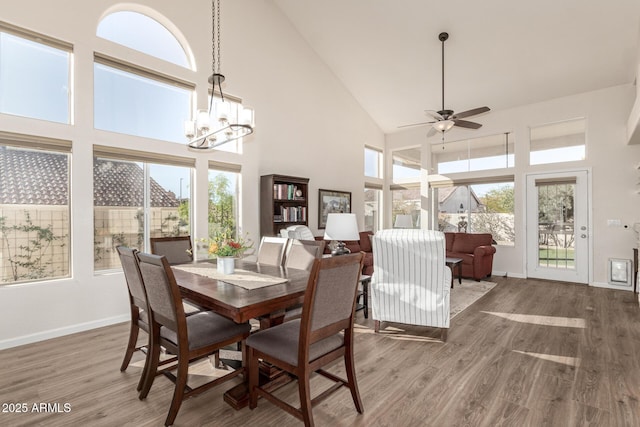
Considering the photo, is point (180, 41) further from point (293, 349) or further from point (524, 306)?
point (524, 306)

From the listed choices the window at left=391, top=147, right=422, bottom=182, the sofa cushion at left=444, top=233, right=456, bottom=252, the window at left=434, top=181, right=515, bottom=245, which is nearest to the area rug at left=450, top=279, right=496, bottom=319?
the sofa cushion at left=444, top=233, right=456, bottom=252

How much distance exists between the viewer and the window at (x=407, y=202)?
770cm

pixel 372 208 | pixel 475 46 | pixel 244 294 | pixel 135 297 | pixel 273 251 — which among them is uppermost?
pixel 475 46

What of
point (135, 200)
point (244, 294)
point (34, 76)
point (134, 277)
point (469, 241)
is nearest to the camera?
point (244, 294)

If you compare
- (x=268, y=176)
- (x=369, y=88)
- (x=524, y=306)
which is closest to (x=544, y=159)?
(x=524, y=306)

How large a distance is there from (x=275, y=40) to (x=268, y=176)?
7.91 feet

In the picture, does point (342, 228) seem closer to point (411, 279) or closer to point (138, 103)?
point (411, 279)

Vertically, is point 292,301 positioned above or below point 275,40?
below

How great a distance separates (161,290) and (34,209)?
2517 millimetres

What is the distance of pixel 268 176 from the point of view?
5.18 m

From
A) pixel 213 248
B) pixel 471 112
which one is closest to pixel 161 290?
pixel 213 248

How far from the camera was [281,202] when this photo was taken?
5.49 m

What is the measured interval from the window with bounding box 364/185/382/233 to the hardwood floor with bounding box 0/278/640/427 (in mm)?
4127

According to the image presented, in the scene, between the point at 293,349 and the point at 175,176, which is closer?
the point at 293,349
